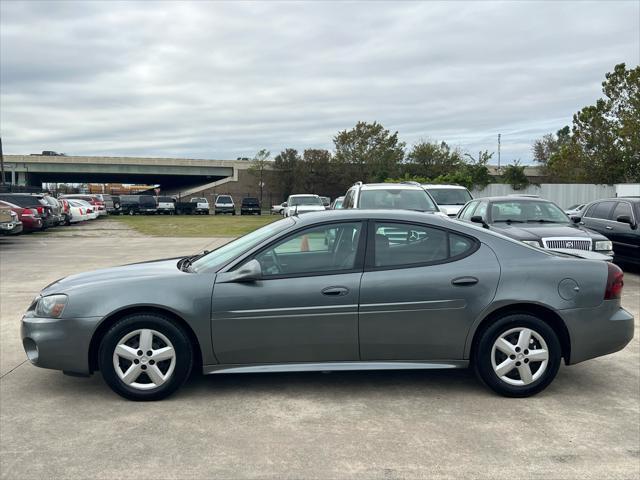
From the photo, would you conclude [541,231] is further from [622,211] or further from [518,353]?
[518,353]

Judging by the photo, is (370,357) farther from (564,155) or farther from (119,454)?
(564,155)

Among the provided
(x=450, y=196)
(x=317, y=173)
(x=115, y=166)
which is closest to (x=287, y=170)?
(x=317, y=173)

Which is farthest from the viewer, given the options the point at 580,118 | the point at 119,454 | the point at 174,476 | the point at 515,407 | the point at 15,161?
the point at 15,161

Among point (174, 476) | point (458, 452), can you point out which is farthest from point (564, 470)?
point (174, 476)

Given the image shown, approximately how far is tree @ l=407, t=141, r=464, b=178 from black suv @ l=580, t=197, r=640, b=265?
4219 cm

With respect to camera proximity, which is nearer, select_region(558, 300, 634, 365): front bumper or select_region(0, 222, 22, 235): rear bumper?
select_region(558, 300, 634, 365): front bumper

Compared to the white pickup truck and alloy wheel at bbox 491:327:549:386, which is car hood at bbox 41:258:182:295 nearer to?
alloy wheel at bbox 491:327:549:386

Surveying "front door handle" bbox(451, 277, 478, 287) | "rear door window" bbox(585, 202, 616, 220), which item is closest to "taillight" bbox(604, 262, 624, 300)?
"front door handle" bbox(451, 277, 478, 287)

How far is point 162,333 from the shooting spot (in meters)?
4.57

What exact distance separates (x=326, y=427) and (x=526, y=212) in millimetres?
8509

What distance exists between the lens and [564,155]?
3925 centimetres

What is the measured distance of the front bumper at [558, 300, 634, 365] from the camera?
186 inches

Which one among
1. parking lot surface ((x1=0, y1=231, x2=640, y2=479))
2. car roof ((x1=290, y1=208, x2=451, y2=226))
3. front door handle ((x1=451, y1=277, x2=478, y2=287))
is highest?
car roof ((x1=290, y1=208, x2=451, y2=226))

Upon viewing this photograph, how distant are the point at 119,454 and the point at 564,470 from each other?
273 centimetres
